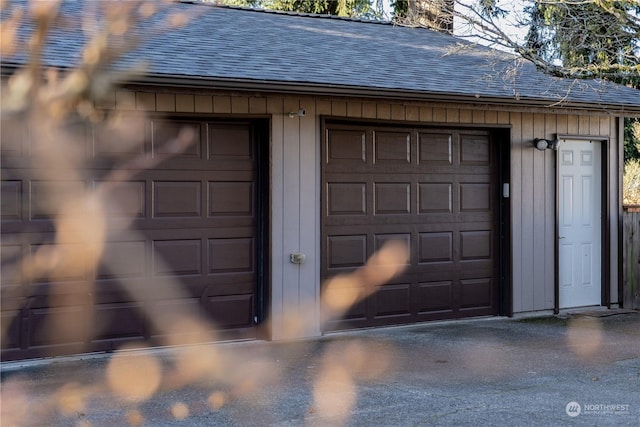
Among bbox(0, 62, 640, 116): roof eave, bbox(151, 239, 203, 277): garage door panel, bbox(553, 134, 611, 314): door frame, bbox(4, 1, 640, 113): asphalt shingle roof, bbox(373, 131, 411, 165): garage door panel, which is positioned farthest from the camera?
bbox(553, 134, 611, 314): door frame

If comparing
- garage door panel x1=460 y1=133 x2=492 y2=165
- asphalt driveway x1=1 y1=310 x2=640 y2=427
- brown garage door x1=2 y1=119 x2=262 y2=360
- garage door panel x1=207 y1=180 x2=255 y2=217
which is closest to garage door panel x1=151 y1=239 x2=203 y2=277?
brown garage door x1=2 y1=119 x2=262 y2=360

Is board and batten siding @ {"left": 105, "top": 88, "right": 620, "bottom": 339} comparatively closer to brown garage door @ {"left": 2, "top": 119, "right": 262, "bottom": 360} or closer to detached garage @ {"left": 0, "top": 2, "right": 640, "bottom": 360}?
detached garage @ {"left": 0, "top": 2, "right": 640, "bottom": 360}

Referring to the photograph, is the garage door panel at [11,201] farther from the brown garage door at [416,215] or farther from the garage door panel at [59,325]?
the brown garage door at [416,215]

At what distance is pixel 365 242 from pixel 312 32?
132 inches

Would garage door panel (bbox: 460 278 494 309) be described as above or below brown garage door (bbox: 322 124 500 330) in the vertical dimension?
below

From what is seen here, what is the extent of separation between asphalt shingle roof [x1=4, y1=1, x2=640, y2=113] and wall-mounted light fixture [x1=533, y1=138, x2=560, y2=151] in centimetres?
61

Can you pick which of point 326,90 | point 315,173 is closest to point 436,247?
point 315,173

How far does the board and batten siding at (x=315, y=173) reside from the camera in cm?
793

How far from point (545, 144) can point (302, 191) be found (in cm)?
341

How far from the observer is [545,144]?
32.1 feet

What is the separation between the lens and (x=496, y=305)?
385 inches

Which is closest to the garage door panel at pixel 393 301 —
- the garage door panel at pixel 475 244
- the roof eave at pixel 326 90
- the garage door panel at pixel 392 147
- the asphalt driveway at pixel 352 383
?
the asphalt driveway at pixel 352 383

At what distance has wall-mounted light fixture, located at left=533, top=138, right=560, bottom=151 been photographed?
9766 millimetres

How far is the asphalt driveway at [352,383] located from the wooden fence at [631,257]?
7.06 ft
